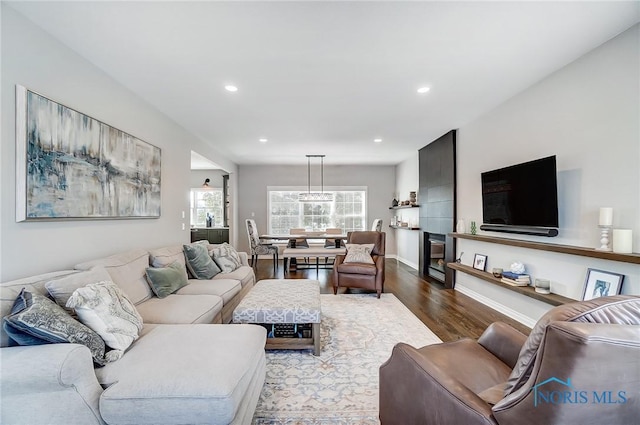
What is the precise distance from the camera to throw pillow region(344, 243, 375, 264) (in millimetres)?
4211

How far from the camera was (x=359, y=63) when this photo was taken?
2.36m

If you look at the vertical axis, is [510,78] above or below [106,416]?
above

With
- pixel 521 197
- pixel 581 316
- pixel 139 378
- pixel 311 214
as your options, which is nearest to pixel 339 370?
pixel 139 378

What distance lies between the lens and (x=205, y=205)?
25.6 ft

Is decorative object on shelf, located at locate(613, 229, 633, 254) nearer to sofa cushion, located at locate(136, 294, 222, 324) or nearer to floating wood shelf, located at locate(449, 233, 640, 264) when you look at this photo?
floating wood shelf, located at locate(449, 233, 640, 264)

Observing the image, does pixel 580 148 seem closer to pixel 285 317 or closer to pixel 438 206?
pixel 438 206

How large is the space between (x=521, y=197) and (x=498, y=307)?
1485 millimetres

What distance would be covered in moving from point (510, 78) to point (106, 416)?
13.1 ft

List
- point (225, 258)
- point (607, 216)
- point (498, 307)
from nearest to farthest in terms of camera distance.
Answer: point (607, 216) → point (498, 307) → point (225, 258)

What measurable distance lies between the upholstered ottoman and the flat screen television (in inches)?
94.0

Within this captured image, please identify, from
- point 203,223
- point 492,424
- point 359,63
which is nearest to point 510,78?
point 359,63

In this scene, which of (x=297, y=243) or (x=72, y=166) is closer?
(x=72, y=166)

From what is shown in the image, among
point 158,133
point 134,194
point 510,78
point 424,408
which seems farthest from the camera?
point 158,133

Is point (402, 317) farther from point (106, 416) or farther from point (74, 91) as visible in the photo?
point (74, 91)
